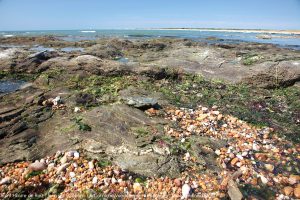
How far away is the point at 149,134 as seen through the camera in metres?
6.01

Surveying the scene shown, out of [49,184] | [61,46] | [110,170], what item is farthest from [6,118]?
[61,46]

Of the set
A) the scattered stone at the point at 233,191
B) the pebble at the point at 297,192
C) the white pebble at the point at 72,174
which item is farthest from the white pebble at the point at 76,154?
the pebble at the point at 297,192

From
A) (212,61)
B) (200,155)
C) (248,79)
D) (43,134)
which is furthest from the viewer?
(212,61)

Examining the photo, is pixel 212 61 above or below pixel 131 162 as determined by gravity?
above

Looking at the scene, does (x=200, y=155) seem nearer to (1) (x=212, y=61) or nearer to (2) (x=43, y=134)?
(2) (x=43, y=134)

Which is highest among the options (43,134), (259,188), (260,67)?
(260,67)

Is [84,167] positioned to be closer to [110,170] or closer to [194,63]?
[110,170]

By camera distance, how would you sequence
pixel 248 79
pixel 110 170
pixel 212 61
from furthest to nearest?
pixel 212 61 → pixel 248 79 → pixel 110 170

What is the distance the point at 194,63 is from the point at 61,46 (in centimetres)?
2235

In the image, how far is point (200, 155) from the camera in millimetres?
5500

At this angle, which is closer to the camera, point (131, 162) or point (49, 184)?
point (49, 184)

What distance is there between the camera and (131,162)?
510 centimetres

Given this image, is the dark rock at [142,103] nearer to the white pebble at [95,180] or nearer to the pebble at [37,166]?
the white pebble at [95,180]

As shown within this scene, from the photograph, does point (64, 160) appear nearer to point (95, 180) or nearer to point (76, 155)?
point (76, 155)
